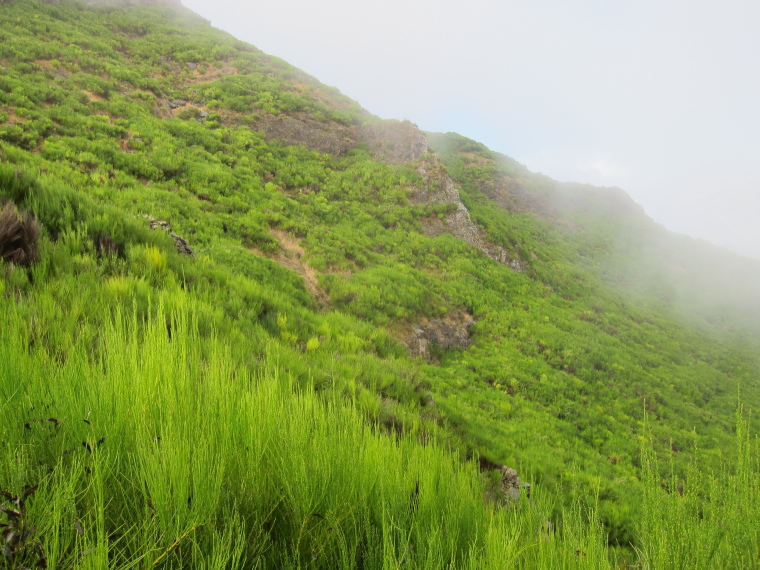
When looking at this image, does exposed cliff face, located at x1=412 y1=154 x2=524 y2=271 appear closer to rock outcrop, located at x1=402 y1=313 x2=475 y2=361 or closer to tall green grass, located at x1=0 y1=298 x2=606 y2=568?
rock outcrop, located at x1=402 y1=313 x2=475 y2=361

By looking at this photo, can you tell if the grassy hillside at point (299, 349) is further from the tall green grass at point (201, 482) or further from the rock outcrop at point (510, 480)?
the rock outcrop at point (510, 480)

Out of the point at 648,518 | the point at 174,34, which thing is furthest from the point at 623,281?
the point at 174,34

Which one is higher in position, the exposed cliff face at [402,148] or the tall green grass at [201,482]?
the exposed cliff face at [402,148]

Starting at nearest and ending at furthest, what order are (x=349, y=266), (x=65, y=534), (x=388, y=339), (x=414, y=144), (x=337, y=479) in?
(x=65, y=534)
(x=337, y=479)
(x=388, y=339)
(x=349, y=266)
(x=414, y=144)

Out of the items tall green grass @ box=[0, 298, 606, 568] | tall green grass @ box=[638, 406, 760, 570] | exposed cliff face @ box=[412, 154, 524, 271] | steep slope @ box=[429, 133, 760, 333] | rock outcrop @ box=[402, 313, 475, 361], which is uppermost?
steep slope @ box=[429, 133, 760, 333]

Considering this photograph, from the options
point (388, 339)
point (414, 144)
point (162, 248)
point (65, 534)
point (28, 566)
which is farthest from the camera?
point (414, 144)

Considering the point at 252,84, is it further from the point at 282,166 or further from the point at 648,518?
the point at 648,518

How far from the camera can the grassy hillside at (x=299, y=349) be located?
54.8 inches

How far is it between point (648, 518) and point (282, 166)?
1994cm

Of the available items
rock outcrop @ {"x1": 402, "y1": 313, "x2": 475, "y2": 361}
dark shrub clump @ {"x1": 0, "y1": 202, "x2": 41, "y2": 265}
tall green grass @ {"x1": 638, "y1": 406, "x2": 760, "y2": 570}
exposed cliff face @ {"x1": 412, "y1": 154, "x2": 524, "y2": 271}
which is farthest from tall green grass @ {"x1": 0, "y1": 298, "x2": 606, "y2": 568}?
exposed cliff face @ {"x1": 412, "y1": 154, "x2": 524, "y2": 271}

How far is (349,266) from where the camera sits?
13.2 m

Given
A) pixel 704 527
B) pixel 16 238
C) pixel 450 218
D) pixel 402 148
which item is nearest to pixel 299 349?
pixel 16 238

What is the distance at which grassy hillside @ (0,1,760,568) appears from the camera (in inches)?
54.8

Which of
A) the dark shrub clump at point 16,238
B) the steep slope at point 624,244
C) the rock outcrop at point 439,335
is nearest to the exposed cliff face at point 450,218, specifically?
the rock outcrop at point 439,335
